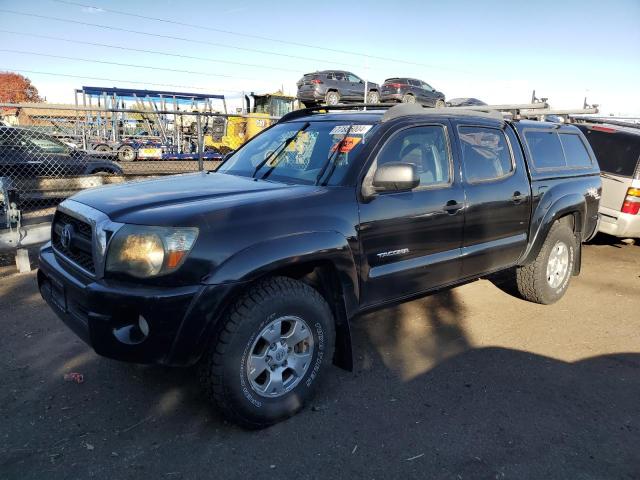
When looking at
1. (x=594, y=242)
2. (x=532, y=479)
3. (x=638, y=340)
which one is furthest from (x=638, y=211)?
(x=532, y=479)

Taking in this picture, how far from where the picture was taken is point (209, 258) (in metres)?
2.51

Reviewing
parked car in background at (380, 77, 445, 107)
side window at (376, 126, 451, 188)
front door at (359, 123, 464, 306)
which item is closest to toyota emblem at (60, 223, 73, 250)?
front door at (359, 123, 464, 306)

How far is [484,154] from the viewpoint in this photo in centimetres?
410

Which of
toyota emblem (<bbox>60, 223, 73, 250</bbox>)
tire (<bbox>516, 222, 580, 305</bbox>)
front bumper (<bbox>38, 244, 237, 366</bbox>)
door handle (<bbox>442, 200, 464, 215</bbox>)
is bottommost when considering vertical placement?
tire (<bbox>516, 222, 580, 305</bbox>)

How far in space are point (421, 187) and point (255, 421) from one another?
1951 mm

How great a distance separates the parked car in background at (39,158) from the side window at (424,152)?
6697 mm

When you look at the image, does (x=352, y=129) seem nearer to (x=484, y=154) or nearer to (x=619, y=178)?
(x=484, y=154)

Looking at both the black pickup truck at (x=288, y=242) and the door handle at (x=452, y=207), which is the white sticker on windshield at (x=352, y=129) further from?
the door handle at (x=452, y=207)

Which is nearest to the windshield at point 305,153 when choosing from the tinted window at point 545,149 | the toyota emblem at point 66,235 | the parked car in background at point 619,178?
the toyota emblem at point 66,235

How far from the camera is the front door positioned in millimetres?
3221

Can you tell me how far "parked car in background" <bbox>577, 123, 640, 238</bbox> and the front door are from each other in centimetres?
404

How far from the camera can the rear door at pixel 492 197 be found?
388cm

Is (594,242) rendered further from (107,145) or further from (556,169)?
(107,145)

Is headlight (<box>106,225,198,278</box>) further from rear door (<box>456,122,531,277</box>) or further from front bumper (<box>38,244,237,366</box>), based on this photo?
rear door (<box>456,122,531,277</box>)
